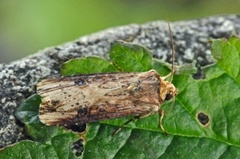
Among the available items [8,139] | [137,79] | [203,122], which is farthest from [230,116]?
[8,139]

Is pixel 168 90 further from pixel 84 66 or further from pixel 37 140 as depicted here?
pixel 37 140

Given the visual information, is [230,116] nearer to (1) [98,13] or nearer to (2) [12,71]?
(2) [12,71]

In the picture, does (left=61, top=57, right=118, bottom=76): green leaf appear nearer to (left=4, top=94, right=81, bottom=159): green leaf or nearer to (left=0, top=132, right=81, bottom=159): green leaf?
(left=4, top=94, right=81, bottom=159): green leaf

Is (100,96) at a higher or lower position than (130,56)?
lower

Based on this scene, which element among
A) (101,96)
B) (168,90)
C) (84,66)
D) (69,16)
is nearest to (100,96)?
(101,96)

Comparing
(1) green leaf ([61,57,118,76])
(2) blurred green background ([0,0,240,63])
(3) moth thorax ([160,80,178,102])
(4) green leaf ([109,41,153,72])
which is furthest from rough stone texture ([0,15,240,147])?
(2) blurred green background ([0,0,240,63])

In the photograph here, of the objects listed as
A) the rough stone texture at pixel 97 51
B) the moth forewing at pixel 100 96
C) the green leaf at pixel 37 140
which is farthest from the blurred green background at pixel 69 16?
the green leaf at pixel 37 140
